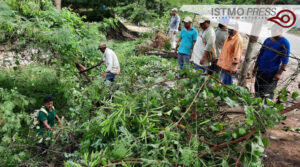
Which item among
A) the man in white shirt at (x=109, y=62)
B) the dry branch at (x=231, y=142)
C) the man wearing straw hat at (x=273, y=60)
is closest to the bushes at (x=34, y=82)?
the man in white shirt at (x=109, y=62)

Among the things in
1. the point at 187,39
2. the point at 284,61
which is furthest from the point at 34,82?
the point at 284,61

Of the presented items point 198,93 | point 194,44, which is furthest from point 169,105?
point 194,44

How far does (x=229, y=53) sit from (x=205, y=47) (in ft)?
2.15

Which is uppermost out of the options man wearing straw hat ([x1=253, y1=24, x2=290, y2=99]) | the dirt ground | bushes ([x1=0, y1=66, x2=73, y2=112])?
man wearing straw hat ([x1=253, y1=24, x2=290, y2=99])

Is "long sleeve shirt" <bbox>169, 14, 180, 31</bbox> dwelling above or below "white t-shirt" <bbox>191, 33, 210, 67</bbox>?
above

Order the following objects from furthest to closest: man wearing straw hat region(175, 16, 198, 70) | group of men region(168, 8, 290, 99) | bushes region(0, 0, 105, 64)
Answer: man wearing straw hat region(175, 16, 198, 70)
bushes region(0, 0, 105, 64)
group of men region(168, 8, 290, 99)

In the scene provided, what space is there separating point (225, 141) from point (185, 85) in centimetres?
73

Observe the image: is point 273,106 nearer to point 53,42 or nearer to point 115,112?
point 115,112

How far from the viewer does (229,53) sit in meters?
4.34

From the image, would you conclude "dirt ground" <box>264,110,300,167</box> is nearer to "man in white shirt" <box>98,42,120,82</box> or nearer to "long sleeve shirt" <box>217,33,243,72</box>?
"long sleeve shirt" <box>217,33,243,72</box>

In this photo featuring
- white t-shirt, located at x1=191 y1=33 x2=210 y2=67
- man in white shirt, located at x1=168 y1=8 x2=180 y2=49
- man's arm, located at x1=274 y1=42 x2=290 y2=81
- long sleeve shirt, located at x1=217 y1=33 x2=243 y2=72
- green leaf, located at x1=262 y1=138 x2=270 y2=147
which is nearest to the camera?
green leaf, located at x1=262 y1=138 x2=270 y2=147

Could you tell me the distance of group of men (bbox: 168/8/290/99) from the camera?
3744mm

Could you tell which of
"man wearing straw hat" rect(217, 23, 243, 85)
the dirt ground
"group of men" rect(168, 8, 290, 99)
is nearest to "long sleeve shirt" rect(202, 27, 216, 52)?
"group of men" rect(168, 8, 290, 99)

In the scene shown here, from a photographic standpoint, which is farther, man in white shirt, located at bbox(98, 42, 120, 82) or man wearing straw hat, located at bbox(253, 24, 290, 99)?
man in white shirt, located at bbox(98, 42, 120, 82)
